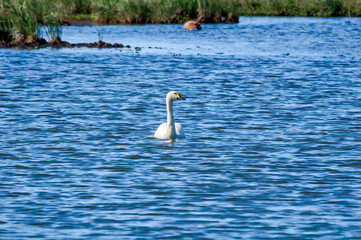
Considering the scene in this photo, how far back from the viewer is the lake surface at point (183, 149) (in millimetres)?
10336

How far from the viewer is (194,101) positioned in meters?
23.0

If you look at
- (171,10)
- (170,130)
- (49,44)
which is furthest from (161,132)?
(171,10)

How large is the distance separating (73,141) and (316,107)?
26.0 feet

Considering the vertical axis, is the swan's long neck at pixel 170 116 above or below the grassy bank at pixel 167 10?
below

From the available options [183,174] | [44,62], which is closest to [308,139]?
[183,174]

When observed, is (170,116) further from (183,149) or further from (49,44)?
(49,44)

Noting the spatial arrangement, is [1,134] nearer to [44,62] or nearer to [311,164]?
[311,164]

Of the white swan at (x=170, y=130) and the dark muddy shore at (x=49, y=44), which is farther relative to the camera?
the dark muddy shore at (x=49, y=44)

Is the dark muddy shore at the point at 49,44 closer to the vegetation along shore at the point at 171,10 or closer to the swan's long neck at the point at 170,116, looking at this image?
the vegetation along shore at the point at 171,10

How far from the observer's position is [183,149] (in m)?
15.6

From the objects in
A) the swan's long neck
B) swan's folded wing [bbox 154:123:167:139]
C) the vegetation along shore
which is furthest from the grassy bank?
swan's folded wing [bbox 154:123:167:139]

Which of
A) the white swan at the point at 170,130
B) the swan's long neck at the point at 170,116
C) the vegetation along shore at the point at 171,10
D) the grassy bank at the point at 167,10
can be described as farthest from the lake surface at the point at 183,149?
the grassy bank at the point at 167,10

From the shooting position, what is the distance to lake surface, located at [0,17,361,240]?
1034 cm

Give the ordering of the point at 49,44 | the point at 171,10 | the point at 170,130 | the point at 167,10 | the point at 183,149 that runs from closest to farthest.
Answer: the point at 183,149 < the point at 170,130 < the point at 49,44 < the point at 167,10 < the point at 171,10
